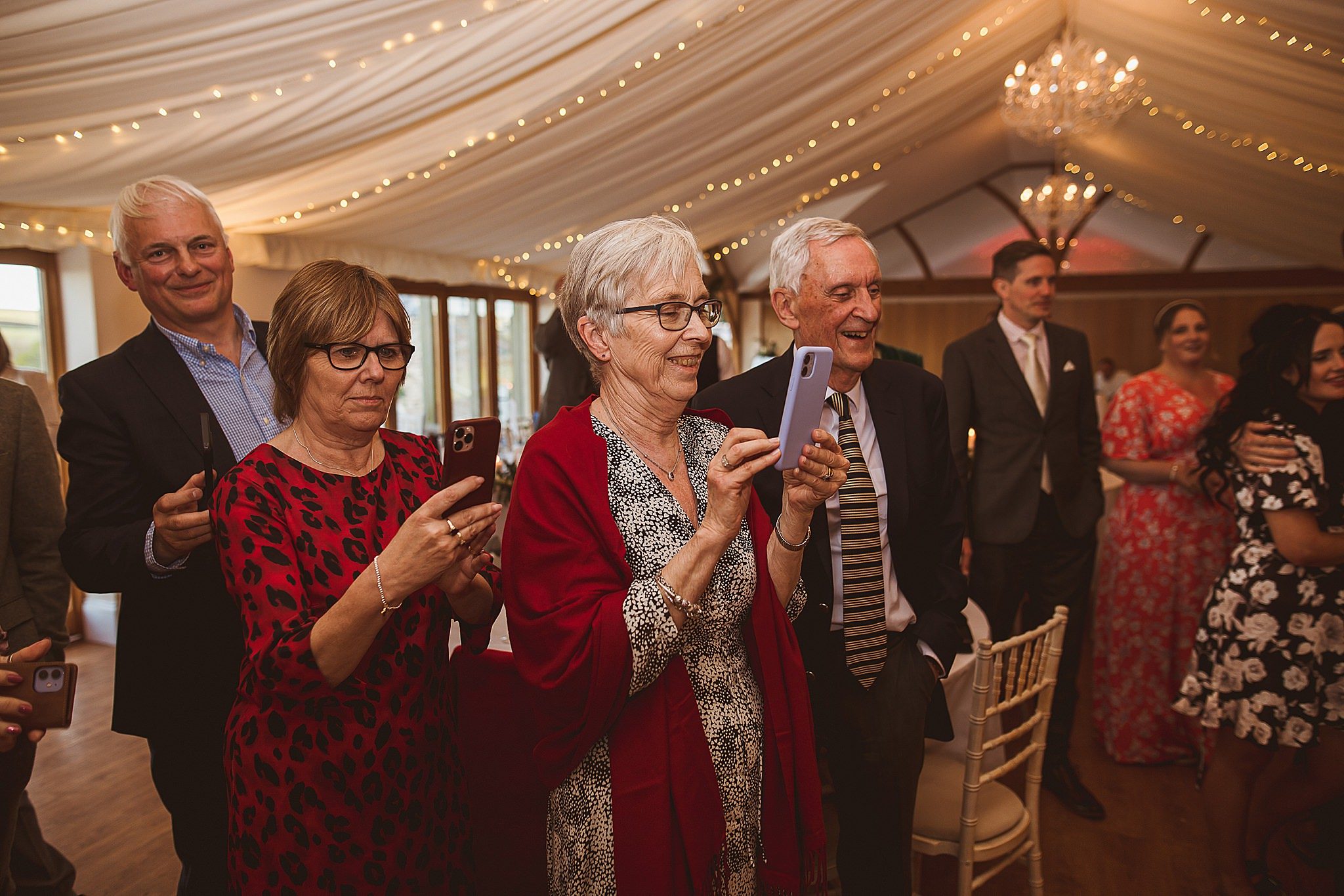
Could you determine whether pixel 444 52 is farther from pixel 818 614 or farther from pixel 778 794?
pixel 778 794

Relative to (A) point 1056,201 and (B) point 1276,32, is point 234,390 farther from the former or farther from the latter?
(A) point 1056,201

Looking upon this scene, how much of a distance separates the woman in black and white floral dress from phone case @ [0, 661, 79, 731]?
2.79 meters

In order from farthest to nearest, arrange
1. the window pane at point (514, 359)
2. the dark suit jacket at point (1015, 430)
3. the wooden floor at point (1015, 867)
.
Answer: the window pane at point (514, 359) < the dark suit jacket at point (1015, 430) < the wooden floor at point (1015, 867)

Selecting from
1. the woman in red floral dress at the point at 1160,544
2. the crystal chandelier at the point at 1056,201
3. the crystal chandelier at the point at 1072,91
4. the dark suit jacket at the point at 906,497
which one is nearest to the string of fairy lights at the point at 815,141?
the crystal chandelier at the point at 1072,91

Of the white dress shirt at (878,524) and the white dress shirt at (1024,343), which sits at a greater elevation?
the white dress shirt at (1024,343)

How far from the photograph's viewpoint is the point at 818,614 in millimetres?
1723

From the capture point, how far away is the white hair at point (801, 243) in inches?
69.4

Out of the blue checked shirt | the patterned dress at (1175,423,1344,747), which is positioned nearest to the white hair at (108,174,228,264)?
the blue checked shirt

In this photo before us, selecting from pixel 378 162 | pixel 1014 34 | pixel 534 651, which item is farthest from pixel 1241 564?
pixel 1014 34

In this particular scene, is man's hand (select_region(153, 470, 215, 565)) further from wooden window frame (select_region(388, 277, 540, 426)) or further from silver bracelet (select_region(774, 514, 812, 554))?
wooden window frame (select_region(388, 277, 540, 426))

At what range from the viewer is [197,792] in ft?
5.28

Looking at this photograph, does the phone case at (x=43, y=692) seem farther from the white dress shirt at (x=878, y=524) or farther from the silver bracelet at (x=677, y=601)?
the white dress shirt at (x=878, y=524)

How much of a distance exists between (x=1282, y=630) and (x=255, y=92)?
12.6 feet

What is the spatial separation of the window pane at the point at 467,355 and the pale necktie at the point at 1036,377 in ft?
18.5
